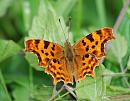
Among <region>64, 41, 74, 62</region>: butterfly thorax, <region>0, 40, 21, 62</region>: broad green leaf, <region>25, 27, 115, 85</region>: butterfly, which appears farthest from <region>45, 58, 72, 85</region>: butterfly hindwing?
<region>0, 40, 21, 62</region>: broad green leaf

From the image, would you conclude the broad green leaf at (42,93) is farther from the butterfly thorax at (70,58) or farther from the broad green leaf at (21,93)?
the butterfly thorax at (70,58)

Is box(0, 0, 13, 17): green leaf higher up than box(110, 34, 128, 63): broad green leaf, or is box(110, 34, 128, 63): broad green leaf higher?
box(0, 0, 13, 17): green leaf

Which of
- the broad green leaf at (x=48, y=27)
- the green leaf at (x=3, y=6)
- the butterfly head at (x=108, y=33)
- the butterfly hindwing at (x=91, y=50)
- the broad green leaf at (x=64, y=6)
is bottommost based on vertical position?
the butterfly hindwing at (x=91, y=50)

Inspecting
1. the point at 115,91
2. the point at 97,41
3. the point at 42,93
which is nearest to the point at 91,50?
the point at 97,41

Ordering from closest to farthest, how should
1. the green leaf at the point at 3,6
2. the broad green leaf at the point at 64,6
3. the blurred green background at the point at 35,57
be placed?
1. the blurred green background at the point at 35,57
2. the broad green leaf at the point at 64,6
3. the green leaf at the point at 3,6

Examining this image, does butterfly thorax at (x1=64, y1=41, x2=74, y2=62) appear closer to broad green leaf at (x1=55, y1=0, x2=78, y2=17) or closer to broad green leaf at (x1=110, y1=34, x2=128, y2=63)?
broad green leaf at (x1=110, y1=34, x2=128, y2=63)

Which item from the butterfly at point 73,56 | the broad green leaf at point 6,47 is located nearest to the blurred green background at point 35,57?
the broad green leaf at point 6,47

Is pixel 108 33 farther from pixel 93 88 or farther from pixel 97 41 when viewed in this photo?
pixel 93 88
